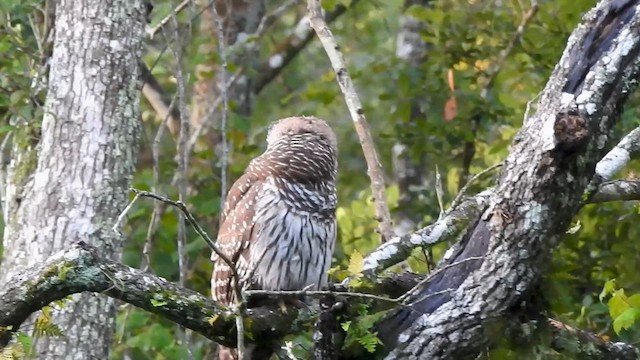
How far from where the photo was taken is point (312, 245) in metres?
4.14

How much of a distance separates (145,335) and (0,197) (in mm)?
1034

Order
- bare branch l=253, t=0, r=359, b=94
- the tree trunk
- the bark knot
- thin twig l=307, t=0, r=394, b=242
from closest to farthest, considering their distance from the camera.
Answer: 1. the bark knot
2. thin twig l=307, t=0, r=394, b=242
3. the tree trunk
4. bare branch l=253, t=0, r=359, b=94

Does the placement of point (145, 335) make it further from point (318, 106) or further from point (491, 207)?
point (491, 207)

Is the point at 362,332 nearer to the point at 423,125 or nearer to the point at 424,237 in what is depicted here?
the point at 424,237

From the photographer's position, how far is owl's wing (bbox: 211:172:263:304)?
4.18 meters

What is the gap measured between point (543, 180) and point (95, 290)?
1.21 meters

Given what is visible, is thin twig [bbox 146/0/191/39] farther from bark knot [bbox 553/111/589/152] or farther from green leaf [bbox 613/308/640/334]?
bark knot [bbox 553/111/589/152]

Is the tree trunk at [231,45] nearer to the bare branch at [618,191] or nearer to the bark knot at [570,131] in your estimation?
the bare branch at [618,191]

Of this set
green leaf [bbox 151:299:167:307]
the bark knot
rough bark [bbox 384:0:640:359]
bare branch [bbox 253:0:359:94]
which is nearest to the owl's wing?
green leaf [bbox 151:299:167:307]

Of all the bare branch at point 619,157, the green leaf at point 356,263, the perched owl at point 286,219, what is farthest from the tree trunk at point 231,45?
the green leaf at point 356,263

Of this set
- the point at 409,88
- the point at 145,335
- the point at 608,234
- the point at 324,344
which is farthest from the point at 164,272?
the point at 324,344

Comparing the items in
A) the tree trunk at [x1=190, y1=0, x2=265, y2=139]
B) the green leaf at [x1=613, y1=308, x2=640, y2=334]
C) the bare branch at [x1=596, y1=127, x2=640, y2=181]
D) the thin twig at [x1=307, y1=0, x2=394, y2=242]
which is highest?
the tree trunk at [x1=190, y1=0, x2=265, y2=139]

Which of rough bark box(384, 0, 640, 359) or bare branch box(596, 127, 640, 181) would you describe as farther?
bare branch box(596, 127, 640, 181)

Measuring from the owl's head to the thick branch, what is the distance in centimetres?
144
